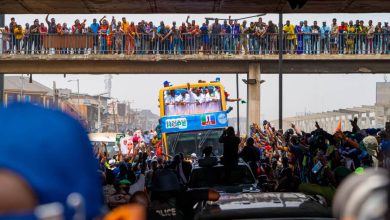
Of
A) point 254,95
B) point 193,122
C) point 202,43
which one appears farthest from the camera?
point 254,95

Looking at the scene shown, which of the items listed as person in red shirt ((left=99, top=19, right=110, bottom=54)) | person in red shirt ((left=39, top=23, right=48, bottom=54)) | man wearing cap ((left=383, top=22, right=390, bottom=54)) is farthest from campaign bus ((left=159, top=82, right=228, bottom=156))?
man wearing cap ((left=383, top=22, right=390, bottom=54))

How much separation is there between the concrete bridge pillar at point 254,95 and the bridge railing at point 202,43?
2.54ft

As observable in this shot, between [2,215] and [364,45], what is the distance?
40.9 metres

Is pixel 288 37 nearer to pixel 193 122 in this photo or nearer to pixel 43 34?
pixel 43 34

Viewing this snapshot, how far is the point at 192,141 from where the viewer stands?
29125 millimetres

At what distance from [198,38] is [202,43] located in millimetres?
302

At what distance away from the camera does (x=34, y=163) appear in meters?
1.28

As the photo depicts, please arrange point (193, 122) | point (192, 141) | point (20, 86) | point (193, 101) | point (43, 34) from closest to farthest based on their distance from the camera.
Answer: point (192, 141)
point (193, 122)
point (193, 101)
point (43, 34)
point (20, 86)

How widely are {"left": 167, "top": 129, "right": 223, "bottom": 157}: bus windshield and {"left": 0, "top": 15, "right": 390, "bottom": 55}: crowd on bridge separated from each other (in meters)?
11.9

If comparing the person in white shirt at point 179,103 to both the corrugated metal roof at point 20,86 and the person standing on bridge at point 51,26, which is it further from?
the corrugated metal roof at point 20,86

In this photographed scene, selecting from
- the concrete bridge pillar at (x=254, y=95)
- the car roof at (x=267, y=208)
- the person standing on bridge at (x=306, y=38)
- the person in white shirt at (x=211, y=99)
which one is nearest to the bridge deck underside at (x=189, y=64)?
the concrete bridge pillar at (x=254, y=95)

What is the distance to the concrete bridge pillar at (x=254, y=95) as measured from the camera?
41.4 m

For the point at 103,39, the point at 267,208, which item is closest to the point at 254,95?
the point at 103,39

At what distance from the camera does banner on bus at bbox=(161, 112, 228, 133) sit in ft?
96.7
